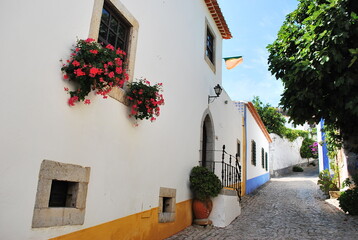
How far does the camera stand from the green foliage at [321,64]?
5.69 meters

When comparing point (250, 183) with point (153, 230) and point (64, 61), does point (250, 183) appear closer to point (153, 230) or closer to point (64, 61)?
point (153, 230)

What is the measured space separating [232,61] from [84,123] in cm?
757

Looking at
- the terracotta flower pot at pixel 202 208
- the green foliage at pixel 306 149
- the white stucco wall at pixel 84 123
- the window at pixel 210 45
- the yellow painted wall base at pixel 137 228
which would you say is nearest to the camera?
the white stucco wall at pixel 84 123

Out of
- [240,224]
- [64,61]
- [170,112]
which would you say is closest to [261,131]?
[240,224]

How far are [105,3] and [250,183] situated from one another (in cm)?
1243

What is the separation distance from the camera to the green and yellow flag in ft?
32.7

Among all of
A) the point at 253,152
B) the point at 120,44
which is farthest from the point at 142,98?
the point at 253,152

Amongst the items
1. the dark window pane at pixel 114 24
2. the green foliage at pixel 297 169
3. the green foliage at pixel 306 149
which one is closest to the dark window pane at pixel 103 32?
the dark window pane at pixel 114 24

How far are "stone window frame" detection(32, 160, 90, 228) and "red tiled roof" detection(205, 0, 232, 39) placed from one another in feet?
23.4

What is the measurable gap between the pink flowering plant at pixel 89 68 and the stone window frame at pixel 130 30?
517mm

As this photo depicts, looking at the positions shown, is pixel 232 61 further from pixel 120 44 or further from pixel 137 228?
pixel 137 228

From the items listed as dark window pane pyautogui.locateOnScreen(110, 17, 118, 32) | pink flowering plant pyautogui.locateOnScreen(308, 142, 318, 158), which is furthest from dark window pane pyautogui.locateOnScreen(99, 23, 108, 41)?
pink flowering plant pyautogui.locateOnScreen(308, 142, 318, 158)

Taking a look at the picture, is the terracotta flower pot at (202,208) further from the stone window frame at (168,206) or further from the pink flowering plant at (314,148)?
the pink flowering plant at (314,148)

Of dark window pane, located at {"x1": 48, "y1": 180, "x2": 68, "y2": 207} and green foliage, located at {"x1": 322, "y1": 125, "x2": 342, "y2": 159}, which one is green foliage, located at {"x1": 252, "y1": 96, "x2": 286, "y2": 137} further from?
dark window pane, located at {"x1": 48, "y1": 180, "x2": 68, "y2": 207}
